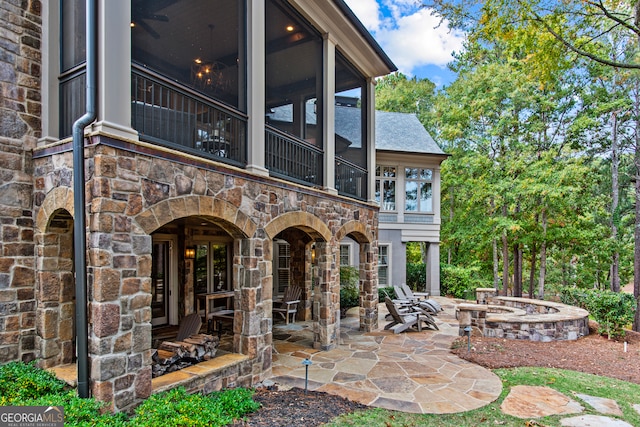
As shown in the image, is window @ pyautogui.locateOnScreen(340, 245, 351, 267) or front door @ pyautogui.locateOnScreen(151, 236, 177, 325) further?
window @ pyautogui.locateOnScreen(340, 245, 351, 267)

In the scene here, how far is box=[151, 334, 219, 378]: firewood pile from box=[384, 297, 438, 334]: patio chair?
473 cm

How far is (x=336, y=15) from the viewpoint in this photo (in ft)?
23.9

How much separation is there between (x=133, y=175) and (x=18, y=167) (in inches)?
69.5

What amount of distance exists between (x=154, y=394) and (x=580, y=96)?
16.4 metres

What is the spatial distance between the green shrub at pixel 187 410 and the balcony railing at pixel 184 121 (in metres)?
2.82

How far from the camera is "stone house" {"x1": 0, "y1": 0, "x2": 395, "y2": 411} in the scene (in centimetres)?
358

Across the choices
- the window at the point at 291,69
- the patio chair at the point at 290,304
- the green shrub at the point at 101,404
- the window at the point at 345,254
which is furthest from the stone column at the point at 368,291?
the window at the point at 345,254

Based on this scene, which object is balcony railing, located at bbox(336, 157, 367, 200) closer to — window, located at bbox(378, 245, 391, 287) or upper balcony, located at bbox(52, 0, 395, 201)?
upper balcony, located at bbox(52, 0, 395, 201)

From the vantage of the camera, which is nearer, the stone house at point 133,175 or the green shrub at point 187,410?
the green shrub at point 187,410

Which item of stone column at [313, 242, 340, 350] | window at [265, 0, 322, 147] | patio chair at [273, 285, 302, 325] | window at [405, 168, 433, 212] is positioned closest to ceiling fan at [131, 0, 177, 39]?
window at [265, 0, 322, 147]

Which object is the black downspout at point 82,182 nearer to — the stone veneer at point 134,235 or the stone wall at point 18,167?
the stone veneer at point 134,235

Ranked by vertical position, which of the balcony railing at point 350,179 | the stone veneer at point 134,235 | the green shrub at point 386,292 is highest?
the balcony railing at point 350,179

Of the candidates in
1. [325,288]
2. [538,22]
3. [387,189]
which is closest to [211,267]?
[325,288]

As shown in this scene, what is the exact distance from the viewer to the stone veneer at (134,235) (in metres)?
3.52
